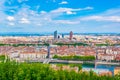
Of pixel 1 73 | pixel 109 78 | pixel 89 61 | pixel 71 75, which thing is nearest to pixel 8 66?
pixel 1 73

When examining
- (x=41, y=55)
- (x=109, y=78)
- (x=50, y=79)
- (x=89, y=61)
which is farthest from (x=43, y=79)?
(x=41, y=55)

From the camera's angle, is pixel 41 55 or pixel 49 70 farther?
pixel 41 55

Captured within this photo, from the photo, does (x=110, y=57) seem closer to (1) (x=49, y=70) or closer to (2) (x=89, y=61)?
(2) (x=89, y=61)

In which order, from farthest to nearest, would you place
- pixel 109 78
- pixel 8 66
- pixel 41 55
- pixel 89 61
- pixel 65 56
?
1. pixel 41 55
2. pixel 65 56
3. pixel 89 61
4. pixel 8 66
5. pixel 109 78

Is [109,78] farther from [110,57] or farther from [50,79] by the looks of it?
[110,57]

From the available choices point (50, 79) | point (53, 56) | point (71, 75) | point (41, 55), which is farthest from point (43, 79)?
point (41, 55)

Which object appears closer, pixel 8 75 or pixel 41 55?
→ pixel 8 75

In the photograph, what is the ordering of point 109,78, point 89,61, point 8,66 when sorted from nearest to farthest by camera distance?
point 109,78
point 8,66
point 89,61

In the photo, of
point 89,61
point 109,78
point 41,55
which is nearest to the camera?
point 109,78
